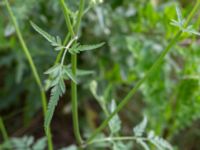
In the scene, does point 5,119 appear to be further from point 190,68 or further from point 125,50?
point 190,68

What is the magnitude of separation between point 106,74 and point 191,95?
1.21ft

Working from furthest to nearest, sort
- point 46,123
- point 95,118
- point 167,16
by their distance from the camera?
point 95,118 → point 167,16 → point 46,123

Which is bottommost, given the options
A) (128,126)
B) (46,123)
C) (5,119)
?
(128,126)

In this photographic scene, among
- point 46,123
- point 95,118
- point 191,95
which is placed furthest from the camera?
point 95,118

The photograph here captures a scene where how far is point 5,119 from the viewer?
6.71 feet

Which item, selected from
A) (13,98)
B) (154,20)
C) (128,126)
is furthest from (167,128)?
(13,98)

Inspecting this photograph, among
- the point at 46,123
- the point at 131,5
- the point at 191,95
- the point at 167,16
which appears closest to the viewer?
the point at 46,123

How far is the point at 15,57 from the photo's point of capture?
1.75 m

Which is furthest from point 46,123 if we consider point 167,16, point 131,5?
point 131,5

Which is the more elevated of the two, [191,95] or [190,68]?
[190,68]

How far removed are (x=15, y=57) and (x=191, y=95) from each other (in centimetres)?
74

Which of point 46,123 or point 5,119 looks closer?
point 46,123

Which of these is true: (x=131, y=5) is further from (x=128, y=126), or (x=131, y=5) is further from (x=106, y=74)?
(x=128, y=126)

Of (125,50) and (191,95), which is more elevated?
(125,50)
